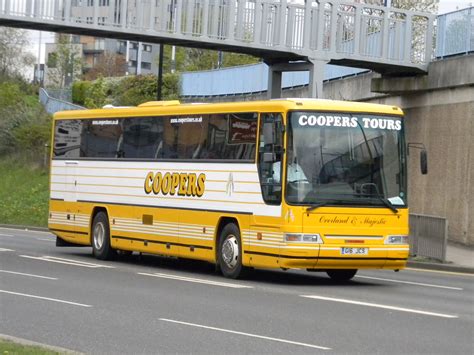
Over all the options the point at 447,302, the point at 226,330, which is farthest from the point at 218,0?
the point at 226,330

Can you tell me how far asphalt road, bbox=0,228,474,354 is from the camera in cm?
1232

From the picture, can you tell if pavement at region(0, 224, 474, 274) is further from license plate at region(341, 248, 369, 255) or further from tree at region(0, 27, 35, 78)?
tree at region(0, 27, 35, 78)

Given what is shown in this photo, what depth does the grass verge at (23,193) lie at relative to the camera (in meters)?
49.0

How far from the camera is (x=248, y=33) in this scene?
34.8 meters

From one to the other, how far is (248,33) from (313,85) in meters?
2.69

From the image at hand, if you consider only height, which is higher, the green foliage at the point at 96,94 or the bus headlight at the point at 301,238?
the green foliage at the point at 96,94

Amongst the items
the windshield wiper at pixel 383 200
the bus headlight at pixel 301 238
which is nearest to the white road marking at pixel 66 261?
the bus headlight at pixel 301 238

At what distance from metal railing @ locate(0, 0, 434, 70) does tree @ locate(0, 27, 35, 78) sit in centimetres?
6999

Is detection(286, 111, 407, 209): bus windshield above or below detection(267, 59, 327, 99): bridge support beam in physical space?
below

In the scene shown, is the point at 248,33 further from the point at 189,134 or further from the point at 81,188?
the point at 189,134

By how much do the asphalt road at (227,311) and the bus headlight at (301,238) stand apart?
77 cm

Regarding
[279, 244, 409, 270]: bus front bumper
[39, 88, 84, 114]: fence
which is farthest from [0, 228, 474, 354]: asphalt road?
[39, 88, 84, 114]: fence

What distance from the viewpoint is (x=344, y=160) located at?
2022 cm

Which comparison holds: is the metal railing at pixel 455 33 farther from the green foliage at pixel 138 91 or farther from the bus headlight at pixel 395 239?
the green foliage at pixel 138 91
